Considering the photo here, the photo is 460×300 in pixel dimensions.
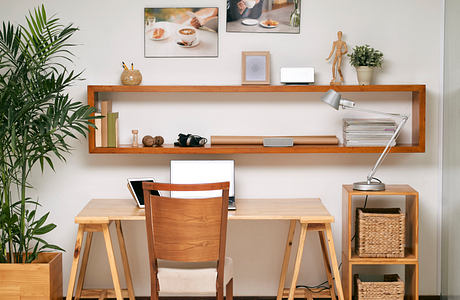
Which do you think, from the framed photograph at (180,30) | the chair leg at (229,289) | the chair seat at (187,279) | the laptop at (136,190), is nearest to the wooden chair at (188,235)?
the chair seat at (187,279)

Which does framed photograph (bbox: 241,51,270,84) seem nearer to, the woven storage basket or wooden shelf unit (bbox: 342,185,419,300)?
wooden shelf unit (bbox: 342,185,419,300)

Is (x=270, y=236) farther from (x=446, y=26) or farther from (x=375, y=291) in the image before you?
(x=446, y=26)

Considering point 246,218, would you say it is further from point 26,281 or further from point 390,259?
point 26,281

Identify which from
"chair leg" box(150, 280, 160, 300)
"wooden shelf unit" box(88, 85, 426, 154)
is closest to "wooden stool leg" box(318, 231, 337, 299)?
"wooden shelf unit" box(88, 85, 426, 154)

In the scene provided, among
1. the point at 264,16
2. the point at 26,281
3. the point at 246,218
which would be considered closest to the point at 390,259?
the point at 246,218

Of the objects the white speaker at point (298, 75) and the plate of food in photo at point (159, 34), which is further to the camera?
the plate of food in photo at point (159, 34)

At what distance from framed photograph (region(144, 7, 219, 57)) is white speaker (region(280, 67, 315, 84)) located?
482 mm

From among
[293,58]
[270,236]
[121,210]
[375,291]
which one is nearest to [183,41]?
[293,58]

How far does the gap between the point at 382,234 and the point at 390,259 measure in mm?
149

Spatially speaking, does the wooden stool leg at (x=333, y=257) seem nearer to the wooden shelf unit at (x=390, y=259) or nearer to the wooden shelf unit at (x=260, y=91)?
the wooden shelf unit at (x=390, y=259)

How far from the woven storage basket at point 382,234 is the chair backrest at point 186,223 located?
0.92 metres

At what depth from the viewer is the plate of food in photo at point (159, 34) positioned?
3.51 m

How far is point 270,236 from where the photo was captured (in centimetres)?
364

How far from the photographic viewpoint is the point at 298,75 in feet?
11.1
